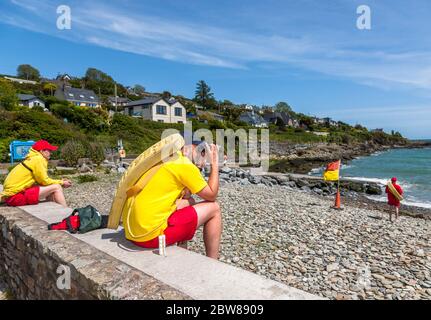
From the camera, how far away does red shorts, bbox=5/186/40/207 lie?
5184 millimetres

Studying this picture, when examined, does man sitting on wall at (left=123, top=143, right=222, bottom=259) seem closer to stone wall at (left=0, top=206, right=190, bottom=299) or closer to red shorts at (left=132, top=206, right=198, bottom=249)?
red shorts at (left=132, top=206, right=198, bottom=249)

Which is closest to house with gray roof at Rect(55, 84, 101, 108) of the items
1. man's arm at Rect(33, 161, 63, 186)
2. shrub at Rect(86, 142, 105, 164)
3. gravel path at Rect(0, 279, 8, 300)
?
shrub at Rect(86, 142, 105, 164)

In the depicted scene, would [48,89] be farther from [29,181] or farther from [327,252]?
[327,252]

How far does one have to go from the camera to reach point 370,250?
21.5 ft

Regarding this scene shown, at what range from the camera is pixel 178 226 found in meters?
3.18

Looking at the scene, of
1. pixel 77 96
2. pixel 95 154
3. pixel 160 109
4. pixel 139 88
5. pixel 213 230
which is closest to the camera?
pixel 213 230

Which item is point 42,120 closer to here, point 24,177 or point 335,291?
point 24,177

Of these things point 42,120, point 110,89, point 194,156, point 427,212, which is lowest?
point 427,212

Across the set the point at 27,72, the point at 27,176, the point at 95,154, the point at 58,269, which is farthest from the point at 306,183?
the point at 27,72

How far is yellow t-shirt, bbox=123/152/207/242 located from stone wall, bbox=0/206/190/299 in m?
0.43

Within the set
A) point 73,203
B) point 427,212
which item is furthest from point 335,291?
point 427,212

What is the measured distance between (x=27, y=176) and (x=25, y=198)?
37cm

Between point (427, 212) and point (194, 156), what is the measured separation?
15.4 m

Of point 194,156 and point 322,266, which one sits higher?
point 194,156
